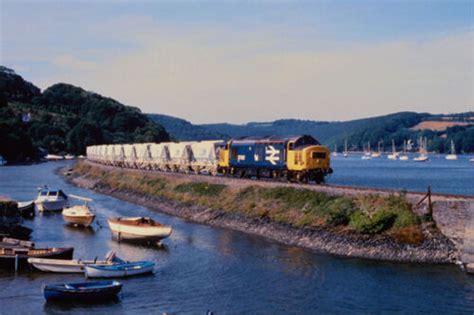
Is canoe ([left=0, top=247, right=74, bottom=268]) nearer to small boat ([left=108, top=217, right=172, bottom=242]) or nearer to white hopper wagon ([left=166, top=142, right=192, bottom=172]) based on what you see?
small boat ([left=108, top=217, right=172, bottom=242])

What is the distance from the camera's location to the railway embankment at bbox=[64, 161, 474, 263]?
36250mm

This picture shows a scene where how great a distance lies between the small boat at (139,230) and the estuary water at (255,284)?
965 mm

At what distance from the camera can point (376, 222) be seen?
3838 centimetres

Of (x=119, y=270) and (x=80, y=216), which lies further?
(x=80, y=216)

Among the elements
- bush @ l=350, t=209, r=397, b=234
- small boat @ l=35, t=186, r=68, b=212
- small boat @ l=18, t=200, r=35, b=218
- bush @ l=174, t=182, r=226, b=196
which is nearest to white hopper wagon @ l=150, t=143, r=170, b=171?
bush @ l=174, t=182, r=226, b=196

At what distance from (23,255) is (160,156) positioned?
5536cm

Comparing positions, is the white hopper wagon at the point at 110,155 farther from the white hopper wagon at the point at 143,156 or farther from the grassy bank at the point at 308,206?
the grassy bank at the point at 308,206

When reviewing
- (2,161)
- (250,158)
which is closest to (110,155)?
(250,158)

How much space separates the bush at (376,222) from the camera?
3822 cm

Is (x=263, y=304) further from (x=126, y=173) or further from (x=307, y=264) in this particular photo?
(x=126, y=173)

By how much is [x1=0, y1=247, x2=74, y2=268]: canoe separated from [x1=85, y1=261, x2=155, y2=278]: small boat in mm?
3229

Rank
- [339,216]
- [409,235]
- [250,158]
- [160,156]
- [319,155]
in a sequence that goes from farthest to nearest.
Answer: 1. [160,156]
2. [250,158]
3. [319,155]
4. [339,216]
5. [409,235]

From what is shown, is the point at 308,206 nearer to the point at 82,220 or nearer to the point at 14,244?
the point at 82,220

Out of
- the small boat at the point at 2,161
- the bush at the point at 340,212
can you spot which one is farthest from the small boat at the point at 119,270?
the small boat at the point at 2,161
